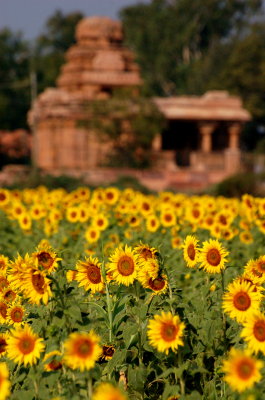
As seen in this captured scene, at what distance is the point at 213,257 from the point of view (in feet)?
14.3

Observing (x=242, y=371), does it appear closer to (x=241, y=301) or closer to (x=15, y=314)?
(x=241, y=301)

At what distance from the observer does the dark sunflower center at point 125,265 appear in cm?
427

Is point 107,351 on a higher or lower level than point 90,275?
lower

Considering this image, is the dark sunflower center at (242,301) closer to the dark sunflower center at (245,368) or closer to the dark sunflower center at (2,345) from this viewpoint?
the dark sunflower center at (245,368)

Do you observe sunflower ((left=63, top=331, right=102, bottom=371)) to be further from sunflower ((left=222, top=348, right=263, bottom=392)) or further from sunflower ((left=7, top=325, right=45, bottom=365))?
sunflower ((left=222, top=348, right=263, bottom=392))

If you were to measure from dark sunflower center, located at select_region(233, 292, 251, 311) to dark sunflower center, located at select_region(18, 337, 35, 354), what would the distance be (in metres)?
0.99

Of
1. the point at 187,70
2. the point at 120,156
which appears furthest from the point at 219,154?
the point at 187,70

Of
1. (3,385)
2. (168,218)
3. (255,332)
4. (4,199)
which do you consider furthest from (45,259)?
(4,199)

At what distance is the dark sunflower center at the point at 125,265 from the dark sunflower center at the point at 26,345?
3.30ft

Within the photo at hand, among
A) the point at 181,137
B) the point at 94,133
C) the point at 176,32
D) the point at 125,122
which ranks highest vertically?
the point at 176,32

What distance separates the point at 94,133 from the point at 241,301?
34781 millimetres

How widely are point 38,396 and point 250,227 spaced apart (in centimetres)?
502

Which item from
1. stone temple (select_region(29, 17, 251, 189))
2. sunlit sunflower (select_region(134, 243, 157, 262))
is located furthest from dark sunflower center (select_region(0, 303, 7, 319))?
stone temple (select_region(29, 17, 251, 189))

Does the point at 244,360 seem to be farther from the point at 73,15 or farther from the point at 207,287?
the point at 73,15
